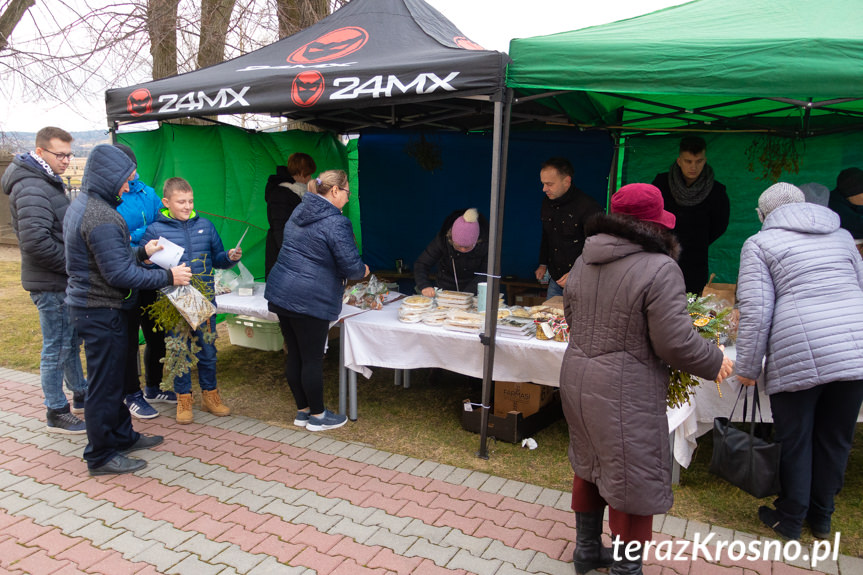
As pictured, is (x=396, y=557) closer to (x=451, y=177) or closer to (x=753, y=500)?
(x=753, y=500)

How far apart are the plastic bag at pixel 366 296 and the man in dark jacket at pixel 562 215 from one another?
135 centimetres

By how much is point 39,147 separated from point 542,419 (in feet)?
12.4

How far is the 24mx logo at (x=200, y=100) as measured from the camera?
3941 mm

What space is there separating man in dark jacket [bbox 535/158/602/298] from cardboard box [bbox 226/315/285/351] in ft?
8.25

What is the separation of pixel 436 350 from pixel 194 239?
1.81 metres

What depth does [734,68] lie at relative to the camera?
274 centimetres

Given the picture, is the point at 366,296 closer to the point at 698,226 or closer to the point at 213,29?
the point at 698,226

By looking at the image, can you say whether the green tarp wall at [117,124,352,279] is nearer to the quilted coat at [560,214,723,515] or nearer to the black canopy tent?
the black canopy tent

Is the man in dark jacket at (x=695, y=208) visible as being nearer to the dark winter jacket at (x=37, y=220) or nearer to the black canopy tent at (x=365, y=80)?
the black canopy tent at (x=365, y=80)

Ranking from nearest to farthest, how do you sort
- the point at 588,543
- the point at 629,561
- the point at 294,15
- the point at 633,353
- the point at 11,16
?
1. the point at 633,353
2. the point at 629,561
3. the point at 588,543
4. the point at 294,15
5. the point at 11,16

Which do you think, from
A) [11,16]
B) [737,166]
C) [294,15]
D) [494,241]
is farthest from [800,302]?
[11,16]

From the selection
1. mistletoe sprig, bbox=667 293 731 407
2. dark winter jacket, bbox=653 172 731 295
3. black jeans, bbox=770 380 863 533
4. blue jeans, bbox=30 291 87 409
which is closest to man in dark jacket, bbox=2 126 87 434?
blue jeans, bbox=30 291 87 409

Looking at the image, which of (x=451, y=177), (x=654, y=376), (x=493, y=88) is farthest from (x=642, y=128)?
(x=654, y=376)

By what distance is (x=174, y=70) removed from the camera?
7324mm
